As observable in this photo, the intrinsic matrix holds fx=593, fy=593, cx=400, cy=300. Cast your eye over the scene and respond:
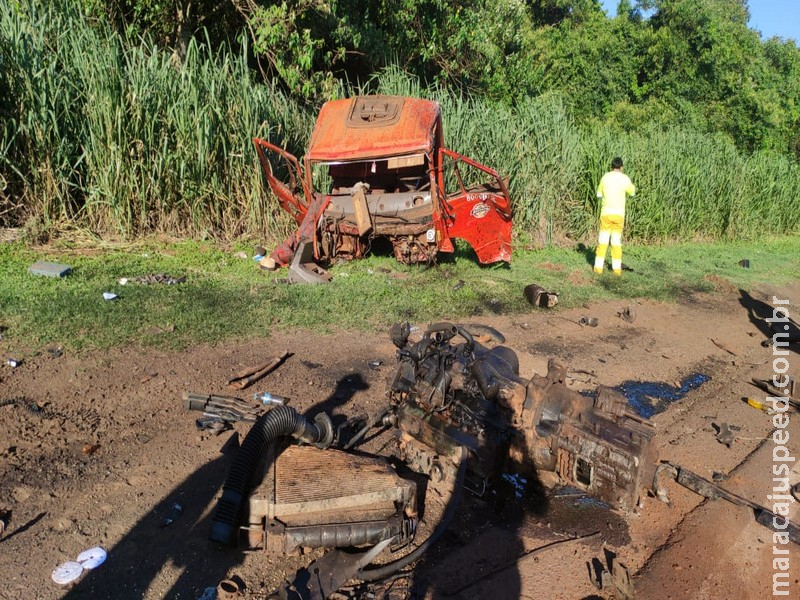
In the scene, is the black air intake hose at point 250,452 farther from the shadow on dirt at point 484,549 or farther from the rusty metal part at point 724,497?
the rusty metal part at point 724,497

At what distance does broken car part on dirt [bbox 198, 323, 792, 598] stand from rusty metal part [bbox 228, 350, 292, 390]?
126 cm

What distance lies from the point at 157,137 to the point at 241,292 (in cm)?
300

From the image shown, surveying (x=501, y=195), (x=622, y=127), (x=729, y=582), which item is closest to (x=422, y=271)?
(x=501, y=195)

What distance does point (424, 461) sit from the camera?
3.93 metres

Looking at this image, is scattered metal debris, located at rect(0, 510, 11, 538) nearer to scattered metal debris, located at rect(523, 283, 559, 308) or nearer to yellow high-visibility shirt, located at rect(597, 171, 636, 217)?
scattered metal debris, located at rect(523, 283, 559, 308)

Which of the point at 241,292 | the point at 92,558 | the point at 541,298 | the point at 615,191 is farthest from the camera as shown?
the point at 615,191

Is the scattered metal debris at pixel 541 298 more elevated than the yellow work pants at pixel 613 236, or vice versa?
the yellow work pants at pixel 613 236

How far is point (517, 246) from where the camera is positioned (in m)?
11.3

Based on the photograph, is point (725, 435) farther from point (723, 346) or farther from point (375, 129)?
point (375, 129)

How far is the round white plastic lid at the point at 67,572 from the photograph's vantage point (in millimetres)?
2830

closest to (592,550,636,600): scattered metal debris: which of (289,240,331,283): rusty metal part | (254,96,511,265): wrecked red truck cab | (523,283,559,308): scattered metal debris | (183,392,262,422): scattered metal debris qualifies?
(183,392,262,422): scattered metal debris

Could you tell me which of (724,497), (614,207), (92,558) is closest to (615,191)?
(614,207)

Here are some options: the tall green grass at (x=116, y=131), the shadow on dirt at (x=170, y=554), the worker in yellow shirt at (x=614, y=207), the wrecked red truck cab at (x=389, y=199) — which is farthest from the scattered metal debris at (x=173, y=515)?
the worker in yellow shirt at (x=614, y=207)

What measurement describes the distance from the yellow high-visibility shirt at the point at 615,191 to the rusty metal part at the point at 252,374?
259 inches
